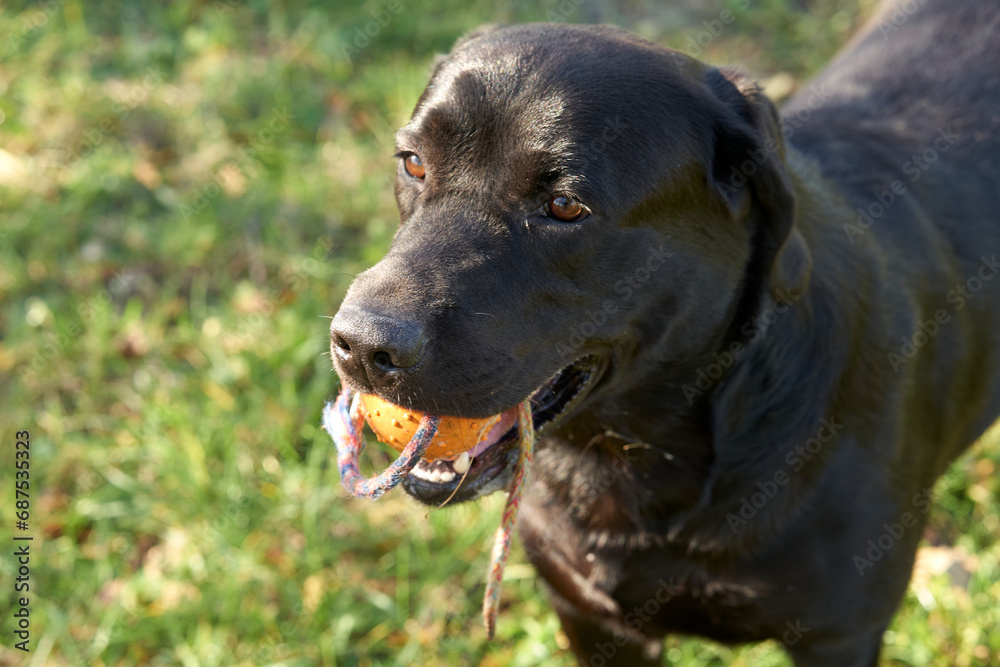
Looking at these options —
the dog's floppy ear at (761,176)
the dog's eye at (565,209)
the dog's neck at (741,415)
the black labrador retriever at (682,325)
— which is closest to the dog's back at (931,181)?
the black labrador retriever at (682,325)

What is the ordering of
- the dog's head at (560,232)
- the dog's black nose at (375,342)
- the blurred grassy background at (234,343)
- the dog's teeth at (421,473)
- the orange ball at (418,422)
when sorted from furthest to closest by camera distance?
the blurred grassy background at (234,343) < the dog's teeth at (421,473) < the orange ball at (418,422) < the dog's head at (560,232) < the dog's black nose at (375,342)

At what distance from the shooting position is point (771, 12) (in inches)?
197

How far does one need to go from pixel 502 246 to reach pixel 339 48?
342 centimetres

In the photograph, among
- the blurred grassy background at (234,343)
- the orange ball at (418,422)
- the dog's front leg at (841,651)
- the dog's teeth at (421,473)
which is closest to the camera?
the orange ball at (418,422)

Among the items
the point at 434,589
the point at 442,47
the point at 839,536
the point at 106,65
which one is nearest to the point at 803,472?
the point at 839,536

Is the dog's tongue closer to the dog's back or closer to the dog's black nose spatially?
the dog's black nose

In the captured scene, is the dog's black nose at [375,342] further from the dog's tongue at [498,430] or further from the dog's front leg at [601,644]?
the dog's front leg at [601,644]

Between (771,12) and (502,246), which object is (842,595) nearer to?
(502,246)

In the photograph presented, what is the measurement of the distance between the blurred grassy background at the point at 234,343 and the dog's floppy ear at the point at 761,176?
135cm

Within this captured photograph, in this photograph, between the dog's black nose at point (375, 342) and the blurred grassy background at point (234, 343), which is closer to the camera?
the dog's black nose at point (375, 342)

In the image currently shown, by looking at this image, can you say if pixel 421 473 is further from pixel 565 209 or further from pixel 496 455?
pixel 565 209

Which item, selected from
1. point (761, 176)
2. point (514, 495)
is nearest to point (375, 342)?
point (514, 495)

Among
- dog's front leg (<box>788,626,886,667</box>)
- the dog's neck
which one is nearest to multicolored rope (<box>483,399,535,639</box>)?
the dog's neck

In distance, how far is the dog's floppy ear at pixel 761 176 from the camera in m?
1.92
